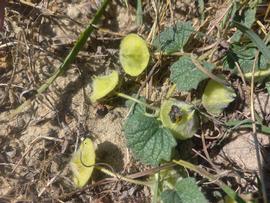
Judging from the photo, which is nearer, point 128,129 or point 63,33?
point 128,129

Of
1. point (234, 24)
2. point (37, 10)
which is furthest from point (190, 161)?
point (37, 10)

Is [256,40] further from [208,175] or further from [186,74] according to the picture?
[208,175]

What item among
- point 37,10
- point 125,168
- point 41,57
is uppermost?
point 37,10

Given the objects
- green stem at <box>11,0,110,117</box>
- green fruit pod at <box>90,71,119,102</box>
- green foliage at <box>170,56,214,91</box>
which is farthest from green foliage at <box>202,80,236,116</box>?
green stem at <box>11,0,110,117</box>

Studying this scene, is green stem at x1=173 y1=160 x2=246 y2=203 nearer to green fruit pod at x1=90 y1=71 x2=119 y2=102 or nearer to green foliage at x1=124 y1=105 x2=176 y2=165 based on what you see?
green foliage at x1=124 y1=105 x2=176 y2=165

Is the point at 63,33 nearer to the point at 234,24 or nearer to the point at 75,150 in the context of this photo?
the point at 75,150

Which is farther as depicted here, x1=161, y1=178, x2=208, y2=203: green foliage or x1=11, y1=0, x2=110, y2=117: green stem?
x1=11, y1=0, x2=110, y2=117: green stem
